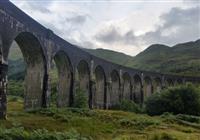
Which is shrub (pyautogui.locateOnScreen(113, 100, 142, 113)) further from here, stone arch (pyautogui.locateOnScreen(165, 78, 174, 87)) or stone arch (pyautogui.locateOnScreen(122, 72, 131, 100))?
stone arch (pyautogui.locateOnScreen(165, 78, 174, 87))

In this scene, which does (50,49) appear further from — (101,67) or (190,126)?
(101,67)

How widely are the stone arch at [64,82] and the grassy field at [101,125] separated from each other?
6055mm

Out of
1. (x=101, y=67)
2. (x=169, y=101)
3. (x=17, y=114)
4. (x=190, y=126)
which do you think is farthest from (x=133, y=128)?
(x=101, y=67)

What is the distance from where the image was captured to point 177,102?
40.9 metres

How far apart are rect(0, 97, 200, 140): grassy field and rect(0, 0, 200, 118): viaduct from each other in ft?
8.47

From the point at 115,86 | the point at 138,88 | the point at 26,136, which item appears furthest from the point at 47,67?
the point at 138,88

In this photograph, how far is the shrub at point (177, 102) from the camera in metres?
40.6

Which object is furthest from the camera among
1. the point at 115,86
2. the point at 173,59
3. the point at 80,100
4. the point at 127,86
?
the point at 173,59

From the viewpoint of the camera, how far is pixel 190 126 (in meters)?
30.6

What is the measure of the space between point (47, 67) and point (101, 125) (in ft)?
27.3

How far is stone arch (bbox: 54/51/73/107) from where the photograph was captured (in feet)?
121

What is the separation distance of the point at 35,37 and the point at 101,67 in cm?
1976

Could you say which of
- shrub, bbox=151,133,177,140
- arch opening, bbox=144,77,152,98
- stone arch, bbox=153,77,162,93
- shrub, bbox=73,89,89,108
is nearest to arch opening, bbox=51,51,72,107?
shrub, bbox=73,89,89,108

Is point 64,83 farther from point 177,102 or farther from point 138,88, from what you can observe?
point 138,88
